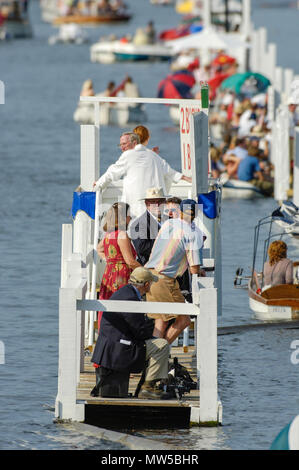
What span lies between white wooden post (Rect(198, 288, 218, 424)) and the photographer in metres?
0.53

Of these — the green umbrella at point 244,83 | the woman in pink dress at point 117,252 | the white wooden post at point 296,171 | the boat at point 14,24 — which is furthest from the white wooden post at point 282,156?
the boat at point 14,24

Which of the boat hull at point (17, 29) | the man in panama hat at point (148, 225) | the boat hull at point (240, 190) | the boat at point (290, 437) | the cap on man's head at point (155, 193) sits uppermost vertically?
the boat hull at point (17, 29)

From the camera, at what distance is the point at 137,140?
16266mm

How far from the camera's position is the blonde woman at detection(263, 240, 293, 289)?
18.7 metres

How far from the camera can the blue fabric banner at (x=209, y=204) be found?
54.5ft

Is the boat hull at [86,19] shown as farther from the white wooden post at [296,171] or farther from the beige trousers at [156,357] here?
the beige trousers at [156,357]

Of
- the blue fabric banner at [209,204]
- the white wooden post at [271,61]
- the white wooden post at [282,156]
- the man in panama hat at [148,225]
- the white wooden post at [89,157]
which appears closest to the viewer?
the man in panama hat at [148,225]

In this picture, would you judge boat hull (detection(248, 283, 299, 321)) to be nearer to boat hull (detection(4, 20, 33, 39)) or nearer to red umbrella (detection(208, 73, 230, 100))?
red umbrella (detection(208, 73, 230, 100))

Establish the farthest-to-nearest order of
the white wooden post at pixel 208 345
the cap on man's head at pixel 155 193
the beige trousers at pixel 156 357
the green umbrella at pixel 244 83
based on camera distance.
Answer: the green umbrella at pixel 244 83 → the cap on man's head at pixel 155 193 → the beige trousers at pixel 156 357 → the white wooden post at pixel 208 345

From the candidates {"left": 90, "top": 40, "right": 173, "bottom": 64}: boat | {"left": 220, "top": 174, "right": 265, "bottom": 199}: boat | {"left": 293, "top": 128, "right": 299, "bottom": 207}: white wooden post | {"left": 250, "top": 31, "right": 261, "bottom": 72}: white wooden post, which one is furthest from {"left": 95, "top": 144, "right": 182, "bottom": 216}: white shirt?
{"left": 90, "top": 40, "right": 173, "bottom": 64}: boat

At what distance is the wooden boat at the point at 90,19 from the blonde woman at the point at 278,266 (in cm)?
10962

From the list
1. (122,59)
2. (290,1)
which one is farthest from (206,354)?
(290,1)

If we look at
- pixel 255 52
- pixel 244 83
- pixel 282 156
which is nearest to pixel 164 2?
pixel 255 52

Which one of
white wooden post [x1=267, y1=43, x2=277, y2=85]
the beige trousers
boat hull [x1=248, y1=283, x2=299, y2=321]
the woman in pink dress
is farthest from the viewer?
white wooden post [x1=267, y1=43, x2=277, y2=85]
